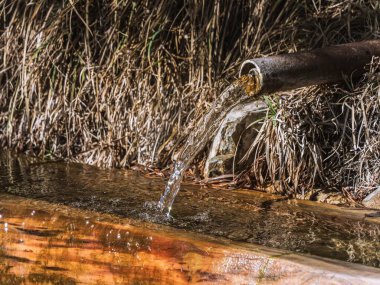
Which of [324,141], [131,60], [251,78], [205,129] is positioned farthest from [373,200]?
[131,60]

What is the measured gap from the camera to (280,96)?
13.8 feet

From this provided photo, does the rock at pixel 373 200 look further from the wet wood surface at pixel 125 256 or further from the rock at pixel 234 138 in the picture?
the wet wood surface at pixel 125 256

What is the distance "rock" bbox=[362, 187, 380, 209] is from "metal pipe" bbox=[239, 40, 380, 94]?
60cm

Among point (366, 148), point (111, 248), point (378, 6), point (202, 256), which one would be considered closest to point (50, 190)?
point (111, 248)

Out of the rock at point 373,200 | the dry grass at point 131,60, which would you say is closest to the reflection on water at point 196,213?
the rock at point 373,200

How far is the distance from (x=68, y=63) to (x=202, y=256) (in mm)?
2622

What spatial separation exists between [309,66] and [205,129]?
0.69 metres

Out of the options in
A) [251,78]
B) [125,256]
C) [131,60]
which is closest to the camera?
[125,256]

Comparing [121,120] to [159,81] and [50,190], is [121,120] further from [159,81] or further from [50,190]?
[50,190]

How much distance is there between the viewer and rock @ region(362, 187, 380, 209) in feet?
12.2

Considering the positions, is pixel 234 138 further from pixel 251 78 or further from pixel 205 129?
pixel 251 78

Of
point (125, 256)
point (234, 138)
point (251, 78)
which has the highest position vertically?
point (251, 78)

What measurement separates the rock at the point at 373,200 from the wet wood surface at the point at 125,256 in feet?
4.22

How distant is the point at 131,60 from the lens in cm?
473
